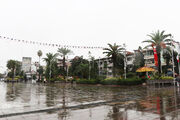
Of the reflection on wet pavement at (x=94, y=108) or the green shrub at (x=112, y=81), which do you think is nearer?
the reflection on wet pavement at (x=94, y=108)

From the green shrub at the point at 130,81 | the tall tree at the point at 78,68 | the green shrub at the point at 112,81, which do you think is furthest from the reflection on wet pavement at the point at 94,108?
the tall tree at the point at 78,68

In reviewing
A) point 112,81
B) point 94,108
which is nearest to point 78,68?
point 112,81

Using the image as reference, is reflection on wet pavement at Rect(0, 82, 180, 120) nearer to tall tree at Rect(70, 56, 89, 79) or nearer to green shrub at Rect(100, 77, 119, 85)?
green shrub at Rect(100, 77, 119, 85)

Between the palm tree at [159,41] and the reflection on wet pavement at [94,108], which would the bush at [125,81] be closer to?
the palm tree at [159,41]

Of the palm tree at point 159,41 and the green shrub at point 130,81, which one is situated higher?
the palm tree at point 159,41

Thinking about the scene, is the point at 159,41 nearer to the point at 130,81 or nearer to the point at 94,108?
the point at 130,81

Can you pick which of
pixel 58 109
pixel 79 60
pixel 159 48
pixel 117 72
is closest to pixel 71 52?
pixel 79 60

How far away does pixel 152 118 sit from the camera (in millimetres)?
5895

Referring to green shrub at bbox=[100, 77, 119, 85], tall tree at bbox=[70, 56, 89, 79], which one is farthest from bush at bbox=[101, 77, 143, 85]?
tall tree at bbox=[70, 56, 89, 79]

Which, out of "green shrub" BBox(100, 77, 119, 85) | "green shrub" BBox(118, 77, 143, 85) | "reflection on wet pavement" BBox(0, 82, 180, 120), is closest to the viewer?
"reflection on wet pavement" BBox(0, 82, 180, 120)

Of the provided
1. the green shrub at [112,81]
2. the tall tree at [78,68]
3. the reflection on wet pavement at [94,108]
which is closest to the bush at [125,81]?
the green shrub at [112,81]

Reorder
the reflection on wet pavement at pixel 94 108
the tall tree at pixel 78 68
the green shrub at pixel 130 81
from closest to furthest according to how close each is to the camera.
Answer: the reflection on wet pavement at pixel 94 108 → the green shrub at pixel 130 81 → the tall tree at pixel 78 68

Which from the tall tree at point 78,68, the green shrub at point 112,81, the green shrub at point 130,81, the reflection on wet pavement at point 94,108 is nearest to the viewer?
the reflection on wet pavement at point 94,108

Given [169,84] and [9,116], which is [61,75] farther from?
[9,116]
